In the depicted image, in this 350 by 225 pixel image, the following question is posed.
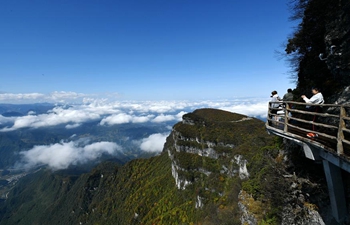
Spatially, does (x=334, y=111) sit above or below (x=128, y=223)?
above

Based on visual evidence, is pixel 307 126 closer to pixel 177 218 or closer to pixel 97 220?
pixel 177 218

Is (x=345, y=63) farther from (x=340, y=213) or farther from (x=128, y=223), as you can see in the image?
(x=128, y=223)

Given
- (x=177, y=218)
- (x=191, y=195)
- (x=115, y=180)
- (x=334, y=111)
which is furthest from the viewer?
(x=115, y=180)

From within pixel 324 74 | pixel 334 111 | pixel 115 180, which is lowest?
pixel 115 180

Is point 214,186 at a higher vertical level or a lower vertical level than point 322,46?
lower

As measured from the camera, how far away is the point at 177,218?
82625mm

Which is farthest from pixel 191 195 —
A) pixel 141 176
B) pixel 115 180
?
pixel 115 180

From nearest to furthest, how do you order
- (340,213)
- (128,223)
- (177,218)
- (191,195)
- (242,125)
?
(340,213) → (177,218) → (191,195) → (242,125) → (128,223)

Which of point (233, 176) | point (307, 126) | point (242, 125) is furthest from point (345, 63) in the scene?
point (242, 125)

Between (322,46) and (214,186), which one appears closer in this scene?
(322,46)

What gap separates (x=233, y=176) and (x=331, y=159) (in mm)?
68167

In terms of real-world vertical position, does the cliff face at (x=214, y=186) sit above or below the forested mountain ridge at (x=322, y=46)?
below

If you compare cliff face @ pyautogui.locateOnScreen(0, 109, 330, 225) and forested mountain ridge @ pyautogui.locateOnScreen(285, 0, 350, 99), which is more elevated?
forested mountain ridge @ pyautogui.locateOnScreen(285, 0, 350, 99)

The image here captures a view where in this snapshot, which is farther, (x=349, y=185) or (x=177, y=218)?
(x=177, y=218)
